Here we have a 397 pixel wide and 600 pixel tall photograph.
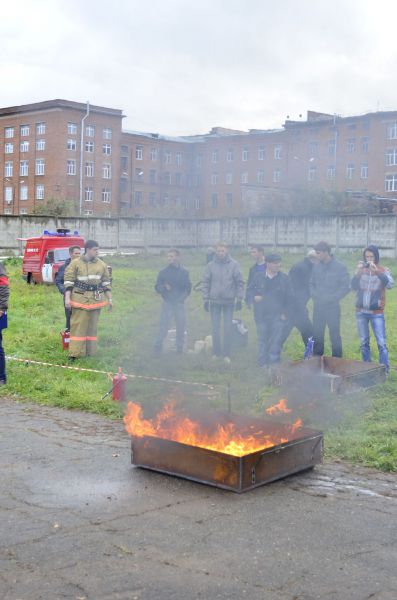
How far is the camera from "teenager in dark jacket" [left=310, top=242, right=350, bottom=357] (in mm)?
10414

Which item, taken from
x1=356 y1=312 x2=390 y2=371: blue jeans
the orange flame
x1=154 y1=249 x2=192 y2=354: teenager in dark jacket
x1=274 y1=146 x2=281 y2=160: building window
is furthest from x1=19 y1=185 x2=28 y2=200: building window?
the orange flame

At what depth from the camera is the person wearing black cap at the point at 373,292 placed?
10.2m

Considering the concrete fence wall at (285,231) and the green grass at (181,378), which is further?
the concrete fence wall at (285,231)

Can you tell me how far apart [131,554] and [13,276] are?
23.2 meters

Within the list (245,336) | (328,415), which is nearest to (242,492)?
(328,415)

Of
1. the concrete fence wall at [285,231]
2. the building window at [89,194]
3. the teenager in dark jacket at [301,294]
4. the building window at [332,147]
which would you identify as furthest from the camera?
the building window at [89,194]

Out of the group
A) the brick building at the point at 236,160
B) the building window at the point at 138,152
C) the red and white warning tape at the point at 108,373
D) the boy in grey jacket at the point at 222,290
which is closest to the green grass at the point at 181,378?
the red and white warning tape at the point at 108,373

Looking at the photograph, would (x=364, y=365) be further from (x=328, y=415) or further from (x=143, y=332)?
(x=143, y=332)

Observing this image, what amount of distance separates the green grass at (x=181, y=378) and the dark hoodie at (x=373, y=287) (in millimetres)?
1026

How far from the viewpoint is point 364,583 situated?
13.5 ft

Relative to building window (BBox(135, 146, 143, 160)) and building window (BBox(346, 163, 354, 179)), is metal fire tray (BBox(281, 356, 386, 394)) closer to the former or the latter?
building window (BBox(135, 146, 143, 160))

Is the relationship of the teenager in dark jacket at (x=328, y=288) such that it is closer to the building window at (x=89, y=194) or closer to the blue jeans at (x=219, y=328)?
the blue jeans at (x=219, y=328)

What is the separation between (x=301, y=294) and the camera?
1114 centimetres

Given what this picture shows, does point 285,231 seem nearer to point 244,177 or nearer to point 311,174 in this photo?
point 311,174
